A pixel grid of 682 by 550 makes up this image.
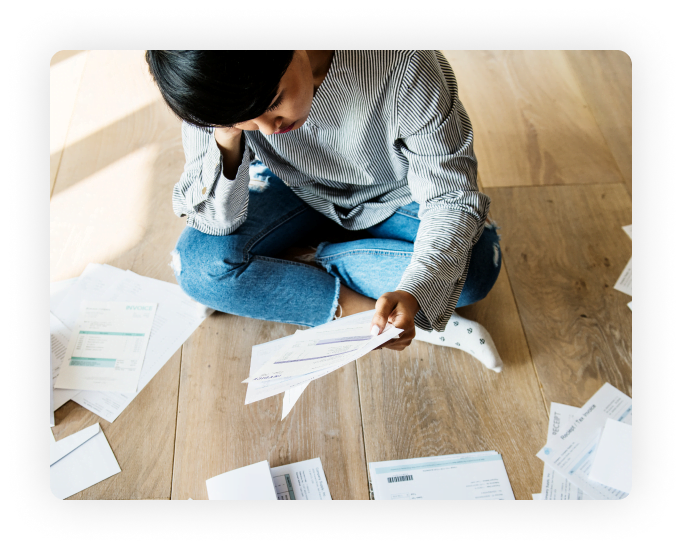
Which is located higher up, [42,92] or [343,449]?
[42,92]

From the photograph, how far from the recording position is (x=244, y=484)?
1.07m

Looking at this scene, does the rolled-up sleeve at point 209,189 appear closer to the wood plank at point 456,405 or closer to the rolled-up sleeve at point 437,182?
the rolled-up sleeve at point 437,182

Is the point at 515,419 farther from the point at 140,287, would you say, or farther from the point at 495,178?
the point at 140,287

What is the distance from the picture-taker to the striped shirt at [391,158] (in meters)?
0.89

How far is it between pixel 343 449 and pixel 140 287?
Answer: 644 mm

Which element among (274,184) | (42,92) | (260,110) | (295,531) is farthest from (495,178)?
(42,92)

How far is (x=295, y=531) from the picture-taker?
0.86 m

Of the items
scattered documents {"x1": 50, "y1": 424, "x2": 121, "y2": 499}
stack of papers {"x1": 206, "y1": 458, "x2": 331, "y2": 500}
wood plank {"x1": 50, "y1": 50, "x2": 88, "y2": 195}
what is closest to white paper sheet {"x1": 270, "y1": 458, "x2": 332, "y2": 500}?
stack of papers {"x1": 206, "y1": 458, "x2": 331, "y2": 500}

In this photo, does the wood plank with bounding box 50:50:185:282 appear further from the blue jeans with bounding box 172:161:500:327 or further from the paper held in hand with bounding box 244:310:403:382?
the paper held in hand with bounding box 244:310:403:382

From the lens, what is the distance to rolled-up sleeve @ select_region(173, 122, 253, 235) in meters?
Result: 1.01

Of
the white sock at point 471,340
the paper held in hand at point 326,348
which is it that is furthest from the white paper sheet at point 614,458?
the paper held in hand at point 326,348

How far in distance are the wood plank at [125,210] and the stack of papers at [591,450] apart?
76 centimetres

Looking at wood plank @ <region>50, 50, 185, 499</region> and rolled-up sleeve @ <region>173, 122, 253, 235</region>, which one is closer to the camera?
rolled-up sleeve @ <region>173, 122, 253, 235</region>

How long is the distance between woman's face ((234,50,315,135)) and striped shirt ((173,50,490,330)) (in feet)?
0.29
